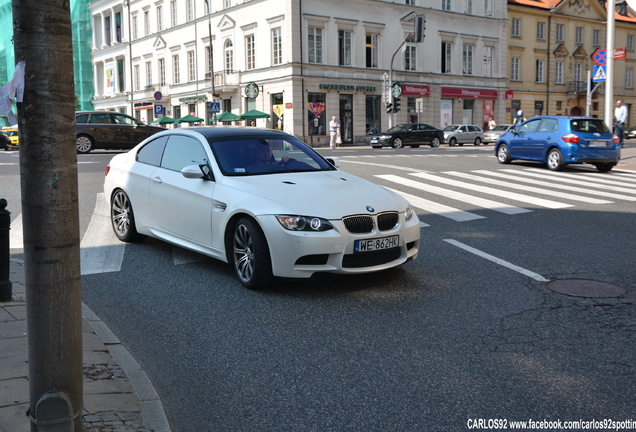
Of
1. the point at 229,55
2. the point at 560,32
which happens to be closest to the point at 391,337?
the point at 229,55

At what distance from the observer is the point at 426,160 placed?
21.5 meters

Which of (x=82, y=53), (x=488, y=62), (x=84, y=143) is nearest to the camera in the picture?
(x=84, y=143)

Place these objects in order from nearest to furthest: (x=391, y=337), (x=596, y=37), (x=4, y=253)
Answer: (x=391, y=337), (x=4, y=253), (x=596, y=37)

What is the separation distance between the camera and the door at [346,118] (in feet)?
157

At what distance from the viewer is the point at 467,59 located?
55.3m

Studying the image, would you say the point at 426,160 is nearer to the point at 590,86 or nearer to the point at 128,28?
the point at 590,86

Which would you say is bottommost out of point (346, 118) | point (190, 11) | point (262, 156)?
point (262, 156)

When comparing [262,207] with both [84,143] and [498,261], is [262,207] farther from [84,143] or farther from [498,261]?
[84,143]

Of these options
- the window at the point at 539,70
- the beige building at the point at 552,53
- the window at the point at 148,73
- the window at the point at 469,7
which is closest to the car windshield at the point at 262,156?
the window at the point at 469,7

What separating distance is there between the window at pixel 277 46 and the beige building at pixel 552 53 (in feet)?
71.2

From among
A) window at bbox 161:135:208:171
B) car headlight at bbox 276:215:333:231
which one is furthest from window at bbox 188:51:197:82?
car headlight at bbox 276:215:333:231

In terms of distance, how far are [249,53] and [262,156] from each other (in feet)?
142

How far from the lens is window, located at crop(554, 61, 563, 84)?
61.7 meters

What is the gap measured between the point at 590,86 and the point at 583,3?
42.6m
